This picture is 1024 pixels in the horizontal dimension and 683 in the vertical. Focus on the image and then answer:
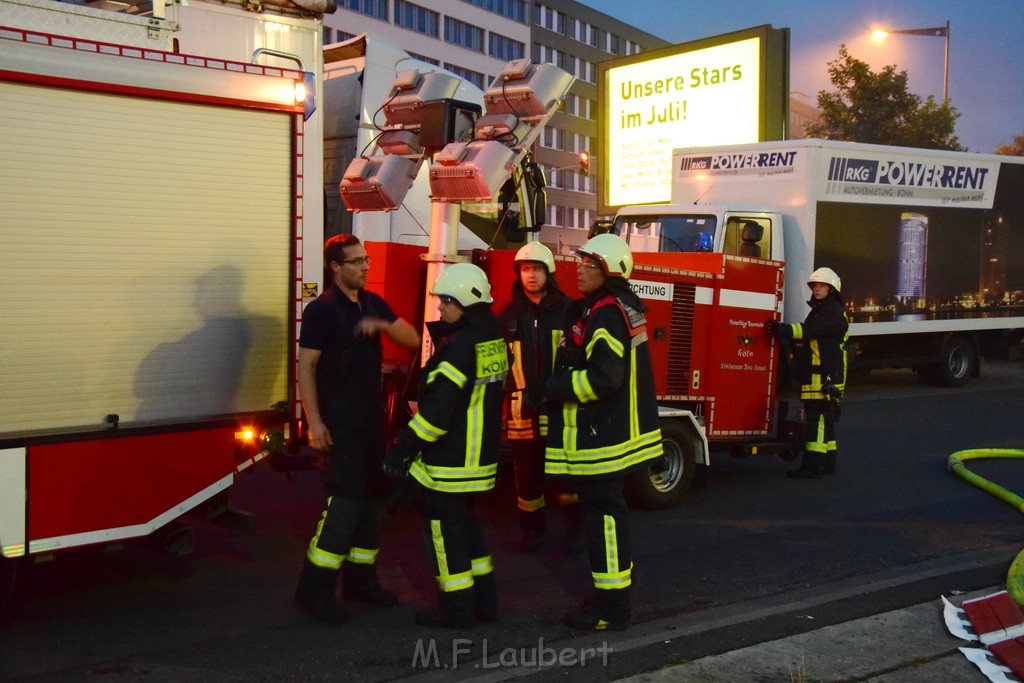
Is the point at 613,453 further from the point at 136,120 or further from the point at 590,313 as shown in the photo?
the point at 136,120

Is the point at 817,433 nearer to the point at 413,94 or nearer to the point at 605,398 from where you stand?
the point at 413,94

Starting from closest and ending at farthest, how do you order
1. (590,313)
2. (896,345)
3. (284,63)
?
(590,313), (284,63), (896,345)

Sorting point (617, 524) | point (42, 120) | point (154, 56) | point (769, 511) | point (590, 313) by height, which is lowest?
point (769, 511)

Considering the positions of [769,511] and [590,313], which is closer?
[590,313]

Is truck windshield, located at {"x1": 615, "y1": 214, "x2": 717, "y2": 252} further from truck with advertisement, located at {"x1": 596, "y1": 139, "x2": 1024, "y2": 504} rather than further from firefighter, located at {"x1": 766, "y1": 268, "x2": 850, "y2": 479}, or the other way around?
firefighter, located at {"x1": 766, "y1": 268, "x2": 850, "y2": 479}

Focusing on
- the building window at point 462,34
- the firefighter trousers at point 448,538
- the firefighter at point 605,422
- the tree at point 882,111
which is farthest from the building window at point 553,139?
A: the firefighter trousers at point 448,538

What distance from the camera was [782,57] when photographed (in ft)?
65.5

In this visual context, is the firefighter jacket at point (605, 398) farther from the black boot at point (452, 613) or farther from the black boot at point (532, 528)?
the black boot at point (532, 528)

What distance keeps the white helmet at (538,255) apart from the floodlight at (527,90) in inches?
33.3

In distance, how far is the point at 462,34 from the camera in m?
59.9

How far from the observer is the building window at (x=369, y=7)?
164ft

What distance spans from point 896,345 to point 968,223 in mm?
2370

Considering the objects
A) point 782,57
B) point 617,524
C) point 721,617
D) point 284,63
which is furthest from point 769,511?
point 782,57

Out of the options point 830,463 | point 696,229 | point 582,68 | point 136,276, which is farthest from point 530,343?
point 582,68
